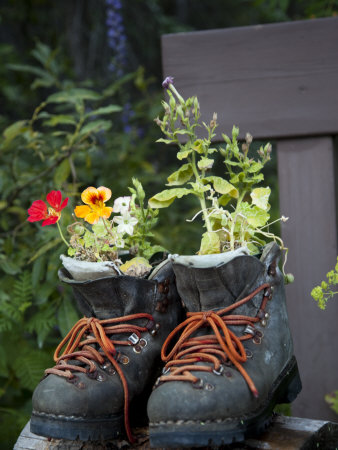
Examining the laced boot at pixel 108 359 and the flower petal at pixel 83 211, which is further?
the flower petal at pixel 83 211

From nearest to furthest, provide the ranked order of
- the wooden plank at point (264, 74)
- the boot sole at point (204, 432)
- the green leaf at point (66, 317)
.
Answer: the boot sole at point (204, 432), the wooden plank at point (264, 74), the green leaf at point (66, 317)

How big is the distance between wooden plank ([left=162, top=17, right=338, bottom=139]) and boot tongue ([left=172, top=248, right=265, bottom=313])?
815 mm

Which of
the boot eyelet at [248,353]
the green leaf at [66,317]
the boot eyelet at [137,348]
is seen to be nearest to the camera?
the boot eyelet at [248,353]

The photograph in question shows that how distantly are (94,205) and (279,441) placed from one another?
61 centimetres

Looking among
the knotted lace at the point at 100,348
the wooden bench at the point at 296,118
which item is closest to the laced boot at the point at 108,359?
the knotted lace at the point at 100,348

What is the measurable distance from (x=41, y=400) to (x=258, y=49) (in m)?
1.27

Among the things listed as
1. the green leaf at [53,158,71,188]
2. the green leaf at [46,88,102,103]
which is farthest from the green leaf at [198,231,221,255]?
the green leaf at [46,88,102,103]

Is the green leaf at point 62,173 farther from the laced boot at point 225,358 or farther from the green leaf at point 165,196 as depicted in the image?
the laced boot at point 225,358

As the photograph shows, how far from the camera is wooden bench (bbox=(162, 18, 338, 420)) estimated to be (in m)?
1.79

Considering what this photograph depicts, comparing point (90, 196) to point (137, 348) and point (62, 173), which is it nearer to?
Result: point (137, 348)

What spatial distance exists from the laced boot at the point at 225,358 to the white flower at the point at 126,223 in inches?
8.1

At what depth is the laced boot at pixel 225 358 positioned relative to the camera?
1.01 m

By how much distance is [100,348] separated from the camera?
3.95ft

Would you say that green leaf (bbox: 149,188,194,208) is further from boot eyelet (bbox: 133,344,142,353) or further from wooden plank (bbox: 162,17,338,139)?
wooden plank (bbox: 162,17,338,139)
